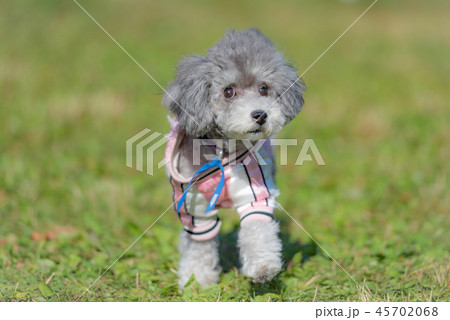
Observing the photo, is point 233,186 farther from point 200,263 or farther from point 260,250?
point 200,263

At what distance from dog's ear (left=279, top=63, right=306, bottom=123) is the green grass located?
54cm

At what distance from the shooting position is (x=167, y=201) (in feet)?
21.9

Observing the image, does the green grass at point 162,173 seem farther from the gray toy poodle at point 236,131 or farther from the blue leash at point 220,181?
the blue leash at point 220,181

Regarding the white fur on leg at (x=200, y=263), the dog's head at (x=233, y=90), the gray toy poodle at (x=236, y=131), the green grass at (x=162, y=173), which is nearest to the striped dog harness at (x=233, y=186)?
the gray toy poodle at (x=236, y=131)

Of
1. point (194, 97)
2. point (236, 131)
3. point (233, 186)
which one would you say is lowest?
point (233, 186)

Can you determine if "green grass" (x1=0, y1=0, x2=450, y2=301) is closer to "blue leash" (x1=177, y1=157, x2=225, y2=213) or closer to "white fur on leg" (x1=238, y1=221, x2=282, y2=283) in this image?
"white fur on leg" (x1=238, y1=221, x2=282, y2=283)

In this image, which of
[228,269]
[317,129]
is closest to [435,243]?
[228,269]

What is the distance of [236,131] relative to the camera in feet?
12.3

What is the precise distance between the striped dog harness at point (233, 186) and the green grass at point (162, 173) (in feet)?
2.05

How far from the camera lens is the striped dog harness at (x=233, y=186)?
397 cm

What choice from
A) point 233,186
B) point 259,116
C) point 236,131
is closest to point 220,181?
point 233,186

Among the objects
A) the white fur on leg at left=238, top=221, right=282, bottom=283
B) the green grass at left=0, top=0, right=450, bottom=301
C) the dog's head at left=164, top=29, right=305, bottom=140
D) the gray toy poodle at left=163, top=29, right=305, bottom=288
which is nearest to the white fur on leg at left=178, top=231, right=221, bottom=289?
the green grass at left=0, top=0, right=450, bottom=301

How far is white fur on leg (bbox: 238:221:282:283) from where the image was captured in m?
3.58

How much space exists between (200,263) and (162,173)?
10.7 feet
